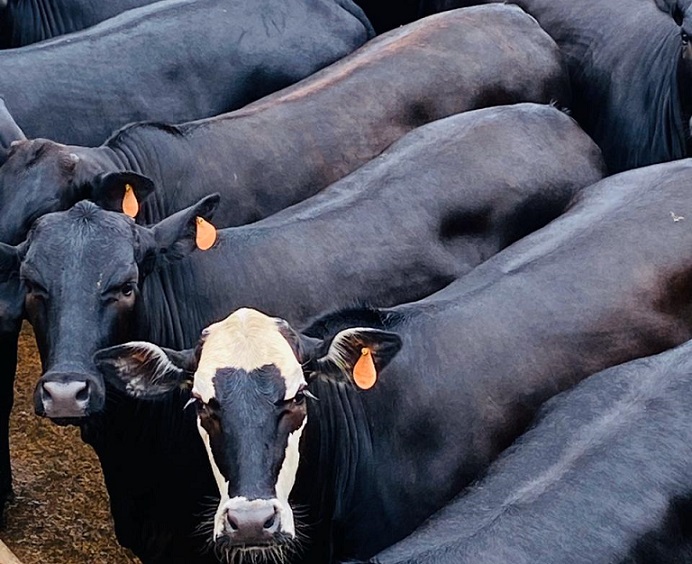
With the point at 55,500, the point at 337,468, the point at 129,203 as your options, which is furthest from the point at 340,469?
the point at 55,500

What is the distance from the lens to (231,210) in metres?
6.80

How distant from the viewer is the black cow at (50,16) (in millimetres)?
8680

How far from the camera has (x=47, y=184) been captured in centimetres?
613

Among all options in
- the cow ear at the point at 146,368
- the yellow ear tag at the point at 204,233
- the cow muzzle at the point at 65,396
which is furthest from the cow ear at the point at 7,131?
the cow ear at the point at 146,368

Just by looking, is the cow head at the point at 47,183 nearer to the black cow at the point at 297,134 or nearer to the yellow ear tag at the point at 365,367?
the black cow at the point at 297,134

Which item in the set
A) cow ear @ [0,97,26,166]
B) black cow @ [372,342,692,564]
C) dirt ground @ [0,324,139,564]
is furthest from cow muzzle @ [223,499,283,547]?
cow ear @ [0,97,26,166]

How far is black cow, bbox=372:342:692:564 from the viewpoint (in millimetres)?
4465

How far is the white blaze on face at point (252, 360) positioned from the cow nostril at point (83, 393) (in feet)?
1.40

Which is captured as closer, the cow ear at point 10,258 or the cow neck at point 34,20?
the cow ear at point 10,258

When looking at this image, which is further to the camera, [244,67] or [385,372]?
[244,67]

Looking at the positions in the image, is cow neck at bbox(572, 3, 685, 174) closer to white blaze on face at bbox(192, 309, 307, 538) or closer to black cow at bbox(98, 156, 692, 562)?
black cow at bbox(98, 156, 692, 562)

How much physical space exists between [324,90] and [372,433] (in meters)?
2.34

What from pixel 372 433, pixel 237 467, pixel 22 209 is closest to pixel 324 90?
pixel 22 209

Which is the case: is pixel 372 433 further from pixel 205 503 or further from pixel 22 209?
pixel 22 209
